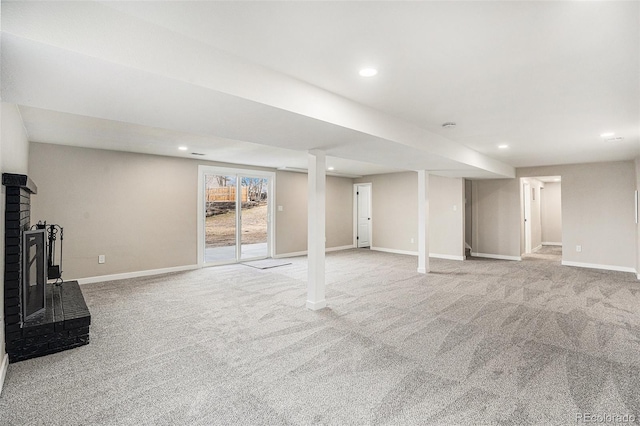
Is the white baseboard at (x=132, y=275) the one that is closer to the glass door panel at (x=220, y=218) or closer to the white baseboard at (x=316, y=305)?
the glass door panel at (x=220, y=218)

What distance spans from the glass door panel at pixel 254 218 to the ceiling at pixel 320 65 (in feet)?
13.8

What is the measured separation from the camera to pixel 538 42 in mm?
2049

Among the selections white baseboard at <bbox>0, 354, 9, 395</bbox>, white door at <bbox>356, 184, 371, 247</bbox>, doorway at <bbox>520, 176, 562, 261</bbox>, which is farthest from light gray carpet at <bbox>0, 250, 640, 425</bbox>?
white door at <bbox>356, 184, 371, 247</bbox>

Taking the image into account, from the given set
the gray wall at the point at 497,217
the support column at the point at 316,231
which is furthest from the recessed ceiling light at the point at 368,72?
the gray wall at the point at 497,217

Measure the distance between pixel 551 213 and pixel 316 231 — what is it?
10245 mm

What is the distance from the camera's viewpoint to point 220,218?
736cm

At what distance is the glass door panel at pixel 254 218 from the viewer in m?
7.77

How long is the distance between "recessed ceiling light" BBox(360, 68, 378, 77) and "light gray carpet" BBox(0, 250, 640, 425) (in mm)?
2388

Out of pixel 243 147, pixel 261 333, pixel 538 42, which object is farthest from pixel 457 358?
pixel 243 147

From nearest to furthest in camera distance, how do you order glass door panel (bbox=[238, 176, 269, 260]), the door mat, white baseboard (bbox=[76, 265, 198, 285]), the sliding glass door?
white baseboard (bbox=[76, 265, 198, 285]), the door mat, the sliding glass door, glass door panel (bbox=[238, 176, 269, 260])

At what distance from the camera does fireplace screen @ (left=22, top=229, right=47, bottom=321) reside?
118 inches

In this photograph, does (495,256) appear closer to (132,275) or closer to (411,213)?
(411,213)

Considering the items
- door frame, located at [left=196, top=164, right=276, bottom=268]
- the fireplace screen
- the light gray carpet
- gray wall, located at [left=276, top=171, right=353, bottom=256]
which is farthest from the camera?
gray wall, located at [left=276, top=171, right=353, bottom=256]

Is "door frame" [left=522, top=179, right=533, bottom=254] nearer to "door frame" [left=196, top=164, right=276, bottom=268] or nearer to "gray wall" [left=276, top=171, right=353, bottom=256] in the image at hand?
"gray wall" [left=276, top=171, right=353, bottom=256]
